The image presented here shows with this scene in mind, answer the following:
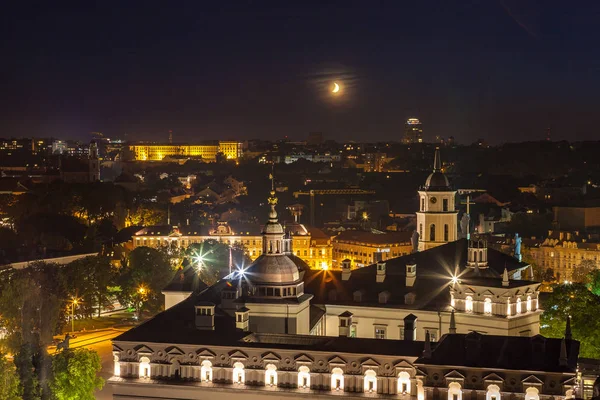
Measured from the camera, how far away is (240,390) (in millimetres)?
36312

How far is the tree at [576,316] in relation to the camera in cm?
4666

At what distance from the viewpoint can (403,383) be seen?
1379 inches

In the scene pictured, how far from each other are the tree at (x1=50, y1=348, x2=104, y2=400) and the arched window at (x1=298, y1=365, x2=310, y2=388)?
10845 mm

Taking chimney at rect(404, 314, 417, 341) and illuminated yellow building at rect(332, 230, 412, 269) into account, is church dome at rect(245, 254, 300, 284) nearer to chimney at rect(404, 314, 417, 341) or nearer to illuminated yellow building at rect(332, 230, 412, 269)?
chimney at rect(404, 314, 417, 341)

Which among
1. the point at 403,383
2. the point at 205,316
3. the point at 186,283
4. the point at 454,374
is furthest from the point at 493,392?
the point at 186,283

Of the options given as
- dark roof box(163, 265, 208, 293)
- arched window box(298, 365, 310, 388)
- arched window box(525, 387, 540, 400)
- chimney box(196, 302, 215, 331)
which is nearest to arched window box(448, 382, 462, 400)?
arched window box(525, 387, 540, 400)

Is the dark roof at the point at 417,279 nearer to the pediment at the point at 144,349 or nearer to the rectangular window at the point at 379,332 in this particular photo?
the rectangular window at the point at 379,332

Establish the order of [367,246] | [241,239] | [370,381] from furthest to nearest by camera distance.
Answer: [241,239] → [367,246] → [370,381]

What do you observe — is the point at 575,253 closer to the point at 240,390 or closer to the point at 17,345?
the point at 17,345

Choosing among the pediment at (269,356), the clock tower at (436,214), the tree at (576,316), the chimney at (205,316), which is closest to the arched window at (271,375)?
the pediment at (269,356)

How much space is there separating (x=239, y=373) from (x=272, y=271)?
668cm

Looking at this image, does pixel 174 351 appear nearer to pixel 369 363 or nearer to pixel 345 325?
pixel 369 363

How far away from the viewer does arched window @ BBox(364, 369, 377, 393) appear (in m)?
35.3

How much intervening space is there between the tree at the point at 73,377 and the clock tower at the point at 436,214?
20991 mm
